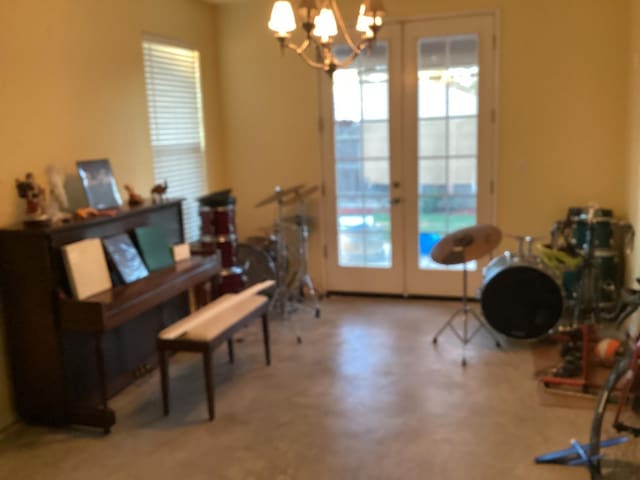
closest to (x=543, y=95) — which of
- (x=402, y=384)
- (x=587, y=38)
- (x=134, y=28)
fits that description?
(x=587, y=38)

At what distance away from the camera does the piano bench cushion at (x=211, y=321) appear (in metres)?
3.40

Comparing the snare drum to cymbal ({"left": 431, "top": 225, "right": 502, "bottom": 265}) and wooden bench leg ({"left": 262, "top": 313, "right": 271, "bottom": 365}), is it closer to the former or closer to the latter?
wooden bench leg ({"left": 262, "top": 313, "right": 271, "bottom": 365})

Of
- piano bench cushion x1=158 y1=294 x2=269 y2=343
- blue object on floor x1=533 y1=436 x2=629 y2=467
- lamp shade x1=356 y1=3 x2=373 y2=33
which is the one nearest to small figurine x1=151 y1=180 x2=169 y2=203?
piano bench cushion x1=158 y1=294 x2=269 y2=343

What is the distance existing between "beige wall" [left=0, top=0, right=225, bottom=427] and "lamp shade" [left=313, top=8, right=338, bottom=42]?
170 cm

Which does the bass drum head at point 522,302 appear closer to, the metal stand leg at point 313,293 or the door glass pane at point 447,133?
the door glass pane at point 447,133

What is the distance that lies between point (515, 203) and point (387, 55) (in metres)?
1.60

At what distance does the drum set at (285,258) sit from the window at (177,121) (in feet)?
1.85

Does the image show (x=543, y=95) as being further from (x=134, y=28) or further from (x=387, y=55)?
(x=134, y=28)

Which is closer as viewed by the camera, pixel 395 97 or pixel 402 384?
pixel 402 384

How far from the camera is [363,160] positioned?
5430mm

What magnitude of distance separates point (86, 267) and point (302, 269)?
241cm

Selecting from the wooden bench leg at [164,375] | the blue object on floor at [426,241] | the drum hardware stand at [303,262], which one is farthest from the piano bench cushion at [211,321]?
the blue object on floor at [426,241]

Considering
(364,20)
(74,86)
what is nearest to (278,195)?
(74,86)

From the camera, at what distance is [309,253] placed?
227 inches
